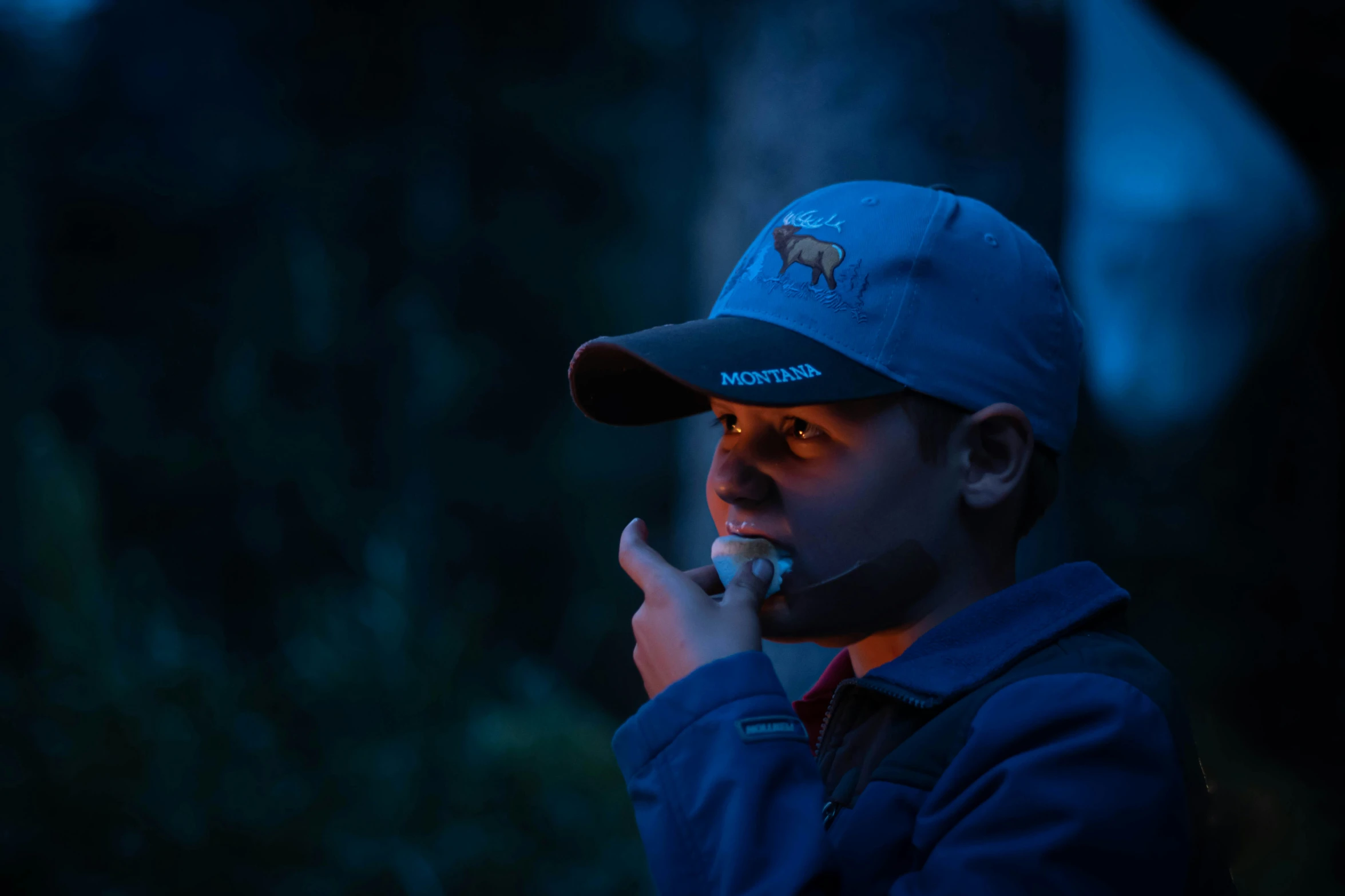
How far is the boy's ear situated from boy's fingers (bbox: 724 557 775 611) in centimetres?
15

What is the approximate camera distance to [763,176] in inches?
63.2

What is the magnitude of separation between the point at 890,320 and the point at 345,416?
136 cm

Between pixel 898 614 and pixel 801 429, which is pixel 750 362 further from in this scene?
pixel 898 614

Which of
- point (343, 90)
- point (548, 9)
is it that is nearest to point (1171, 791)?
point (548, 9)

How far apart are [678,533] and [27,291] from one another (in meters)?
1.31

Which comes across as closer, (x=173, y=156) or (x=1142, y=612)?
(x=1142, y=612)

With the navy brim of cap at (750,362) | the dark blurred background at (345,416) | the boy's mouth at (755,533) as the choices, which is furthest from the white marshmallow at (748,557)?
the dark blurred background at (345,416)

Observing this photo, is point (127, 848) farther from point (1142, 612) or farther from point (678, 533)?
point (1142, 612)

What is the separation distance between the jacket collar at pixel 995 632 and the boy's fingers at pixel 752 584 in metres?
0.10

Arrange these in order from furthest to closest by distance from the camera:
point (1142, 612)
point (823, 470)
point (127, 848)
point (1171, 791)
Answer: point (127, 848), point (1142, 612), point (823, 470), point (1171, 791)

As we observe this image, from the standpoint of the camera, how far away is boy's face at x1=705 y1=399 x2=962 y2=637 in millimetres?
716

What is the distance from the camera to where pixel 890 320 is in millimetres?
715

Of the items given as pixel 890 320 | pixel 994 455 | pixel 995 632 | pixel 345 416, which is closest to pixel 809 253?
pixel 890 320

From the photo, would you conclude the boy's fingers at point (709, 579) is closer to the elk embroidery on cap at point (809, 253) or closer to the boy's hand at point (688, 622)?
the boy's hand at point (688, 622)
